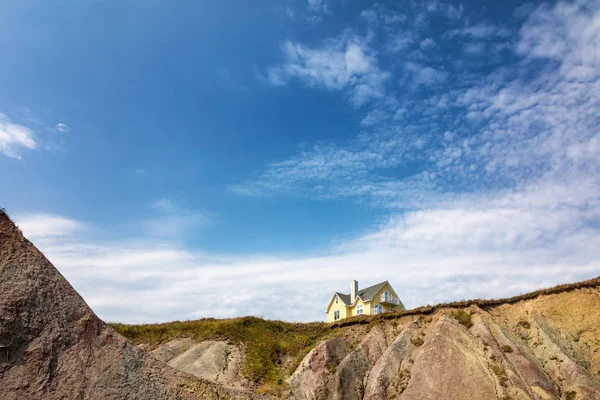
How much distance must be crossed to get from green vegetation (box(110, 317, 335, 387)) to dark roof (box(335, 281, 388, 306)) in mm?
11278

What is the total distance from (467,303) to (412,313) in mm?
4513

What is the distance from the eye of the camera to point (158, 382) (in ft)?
52.9

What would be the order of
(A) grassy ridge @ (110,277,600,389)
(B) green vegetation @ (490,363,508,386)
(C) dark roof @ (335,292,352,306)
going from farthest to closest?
(C) dark roof @ (335,292,352,306), (A) grassy ridge @ (110,277,600,389), (B) green vegetation @ (490,363,508,386)

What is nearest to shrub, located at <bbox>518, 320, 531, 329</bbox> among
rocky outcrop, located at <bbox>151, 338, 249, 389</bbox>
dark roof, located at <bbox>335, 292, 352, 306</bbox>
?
rocky outcrop, located at <bbox>151, 338, 249, 389</bbox>

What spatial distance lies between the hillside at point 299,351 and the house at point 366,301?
11.2 meters

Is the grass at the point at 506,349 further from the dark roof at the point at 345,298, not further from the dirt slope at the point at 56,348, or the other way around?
the dark roof at the point at 345,298

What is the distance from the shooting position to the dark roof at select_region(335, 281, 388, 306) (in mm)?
54344

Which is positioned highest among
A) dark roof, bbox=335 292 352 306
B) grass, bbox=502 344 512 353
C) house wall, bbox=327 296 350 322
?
dark roof, bbox=335 292 352 306

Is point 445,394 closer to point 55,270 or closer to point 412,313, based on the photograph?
point 412,313

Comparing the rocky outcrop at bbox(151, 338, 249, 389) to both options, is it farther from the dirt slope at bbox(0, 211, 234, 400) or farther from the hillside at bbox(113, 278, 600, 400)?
the dirt slope at bbox(0, 211, 234, 400)

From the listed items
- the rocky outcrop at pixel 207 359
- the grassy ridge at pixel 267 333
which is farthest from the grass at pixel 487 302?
the rocky outcrop at pixel 207 359

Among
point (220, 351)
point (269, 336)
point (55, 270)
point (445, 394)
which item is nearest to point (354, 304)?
point (269, 336)

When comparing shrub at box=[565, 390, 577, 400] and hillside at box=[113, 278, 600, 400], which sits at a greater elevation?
hillside at box=[113, 278, 600, 400]

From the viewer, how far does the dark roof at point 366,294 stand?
5434cm
